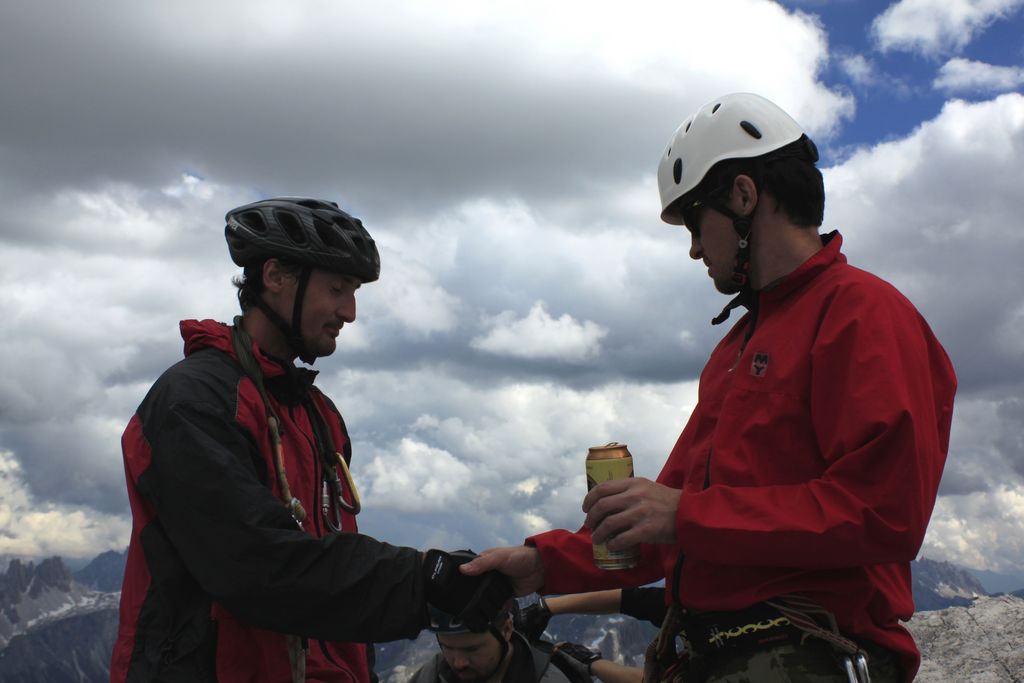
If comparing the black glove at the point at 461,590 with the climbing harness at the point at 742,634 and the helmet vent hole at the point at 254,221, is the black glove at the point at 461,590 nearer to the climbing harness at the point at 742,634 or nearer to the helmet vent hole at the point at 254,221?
the climbing harness at the point at 742,634

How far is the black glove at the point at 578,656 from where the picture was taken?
11.2 m

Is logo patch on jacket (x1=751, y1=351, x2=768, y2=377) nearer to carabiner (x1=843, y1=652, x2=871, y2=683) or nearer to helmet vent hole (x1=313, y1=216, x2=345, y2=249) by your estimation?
carabiner (x1=843, y1=652, x2=871, y2=683)

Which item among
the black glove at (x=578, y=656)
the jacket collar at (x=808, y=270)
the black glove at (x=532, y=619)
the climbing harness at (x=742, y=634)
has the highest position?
the jacket collar at (x=808, y=270)

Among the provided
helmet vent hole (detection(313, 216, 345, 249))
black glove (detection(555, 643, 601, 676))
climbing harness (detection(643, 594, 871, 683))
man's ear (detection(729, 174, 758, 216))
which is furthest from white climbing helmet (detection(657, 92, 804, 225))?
black glove (detection(555, 643, 601, 676))

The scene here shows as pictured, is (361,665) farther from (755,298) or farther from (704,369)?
(755,298)

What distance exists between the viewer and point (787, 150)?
5.43 metres

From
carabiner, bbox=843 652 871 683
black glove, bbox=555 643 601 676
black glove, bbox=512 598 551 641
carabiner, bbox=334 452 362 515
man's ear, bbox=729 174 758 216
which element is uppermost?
man's ear, bbox=729 174 758 216

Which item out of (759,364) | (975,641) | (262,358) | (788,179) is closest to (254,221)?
(262,358)

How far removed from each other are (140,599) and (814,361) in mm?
4196

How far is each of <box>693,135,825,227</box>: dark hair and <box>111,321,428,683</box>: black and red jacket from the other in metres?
3.26

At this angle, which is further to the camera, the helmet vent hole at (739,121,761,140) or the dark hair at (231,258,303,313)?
the dark hair at (231,258,303,313)

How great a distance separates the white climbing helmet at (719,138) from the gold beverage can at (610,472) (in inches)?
69.9

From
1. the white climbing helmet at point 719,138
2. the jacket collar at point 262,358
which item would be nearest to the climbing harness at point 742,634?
the white climbing helmet at point 719,138

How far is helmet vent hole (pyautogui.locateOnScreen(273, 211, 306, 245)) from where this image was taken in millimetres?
7172
